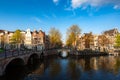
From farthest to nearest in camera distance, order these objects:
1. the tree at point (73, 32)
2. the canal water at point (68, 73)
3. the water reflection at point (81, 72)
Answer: the tree at point (73, 32) → the water reflection at point (81, 72) → the canal water at point (68, 73)

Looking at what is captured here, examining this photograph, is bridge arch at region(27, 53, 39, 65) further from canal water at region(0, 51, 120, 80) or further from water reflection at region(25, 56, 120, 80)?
water reflection at region(25, 56, 120, 80)

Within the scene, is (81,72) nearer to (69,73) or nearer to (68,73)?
(69,73)

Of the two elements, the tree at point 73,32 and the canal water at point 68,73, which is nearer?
the canal water at point 68,73

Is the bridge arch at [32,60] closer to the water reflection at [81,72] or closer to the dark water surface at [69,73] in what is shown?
the dark water surface at [69,73]

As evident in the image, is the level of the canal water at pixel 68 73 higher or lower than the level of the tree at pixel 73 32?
lower

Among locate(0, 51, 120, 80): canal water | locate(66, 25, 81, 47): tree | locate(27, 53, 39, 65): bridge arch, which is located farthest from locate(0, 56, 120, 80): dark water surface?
locate(66, 25, 81, 47): tree

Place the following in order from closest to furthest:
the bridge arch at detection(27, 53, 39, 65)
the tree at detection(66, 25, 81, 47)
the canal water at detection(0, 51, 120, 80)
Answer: the canal water at detection(0, 51, 120, 80) → the bridge arch at detection(27, 53, 39, 65) → the tree at detection(66, 25, 81, 47)

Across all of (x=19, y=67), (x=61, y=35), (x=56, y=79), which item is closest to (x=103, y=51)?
(x=61, y=35)

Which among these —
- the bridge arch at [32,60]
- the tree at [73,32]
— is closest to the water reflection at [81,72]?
the bridge arch at [32,60]

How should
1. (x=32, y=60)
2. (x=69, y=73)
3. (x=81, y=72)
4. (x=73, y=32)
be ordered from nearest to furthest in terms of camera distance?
(x=69, y=73), (x=81, y=72), (x=32, y=60), (x=73, y=32)

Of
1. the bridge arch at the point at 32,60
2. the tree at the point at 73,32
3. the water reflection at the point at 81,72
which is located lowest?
the water reflection at the point at 81,72

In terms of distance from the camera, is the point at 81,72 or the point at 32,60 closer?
the point at 81,72

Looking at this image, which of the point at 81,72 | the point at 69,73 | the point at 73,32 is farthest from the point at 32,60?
the point at 73,32

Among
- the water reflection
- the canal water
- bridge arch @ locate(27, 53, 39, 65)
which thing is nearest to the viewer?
the canal water
